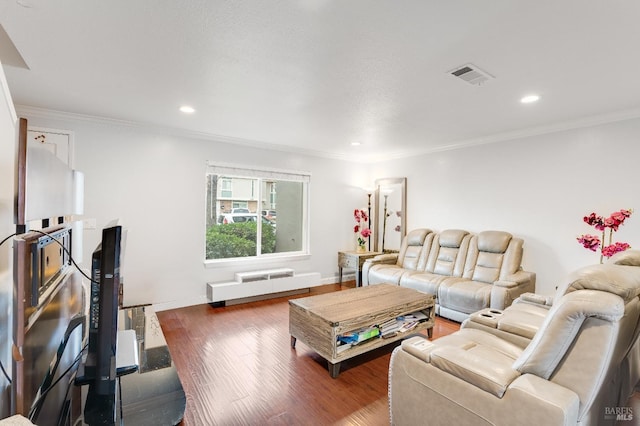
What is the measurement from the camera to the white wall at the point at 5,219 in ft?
3.35

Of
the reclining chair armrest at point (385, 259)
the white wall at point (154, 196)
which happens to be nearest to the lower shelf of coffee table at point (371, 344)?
the reclining chair armrest at point (385, 259)

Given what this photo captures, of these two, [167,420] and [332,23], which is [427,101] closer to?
[332,23]

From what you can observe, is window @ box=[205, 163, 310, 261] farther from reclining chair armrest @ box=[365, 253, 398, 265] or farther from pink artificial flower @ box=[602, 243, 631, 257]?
pink artificial flower @ box=[602, 243, 631, 257]

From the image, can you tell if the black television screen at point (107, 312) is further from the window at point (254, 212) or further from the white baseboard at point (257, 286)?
the window at point (254, 212)

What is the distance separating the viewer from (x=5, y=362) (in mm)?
1063

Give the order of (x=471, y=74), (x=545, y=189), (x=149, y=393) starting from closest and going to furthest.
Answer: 1. (x=149, y=393)
2. (x=471, y=74)
3. (x=545, y=189)

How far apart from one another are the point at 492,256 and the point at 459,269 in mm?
450

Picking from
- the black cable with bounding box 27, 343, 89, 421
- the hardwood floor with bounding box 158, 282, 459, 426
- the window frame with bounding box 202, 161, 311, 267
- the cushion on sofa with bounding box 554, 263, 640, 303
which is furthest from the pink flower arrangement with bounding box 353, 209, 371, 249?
the black cable with bounding box 27, 343, 89, 421

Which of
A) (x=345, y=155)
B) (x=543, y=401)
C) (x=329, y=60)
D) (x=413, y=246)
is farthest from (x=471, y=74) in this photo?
(x=345, y=155)

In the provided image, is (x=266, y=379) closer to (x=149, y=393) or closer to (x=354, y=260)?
(x=149, y=393)

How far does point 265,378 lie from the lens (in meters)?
2.39

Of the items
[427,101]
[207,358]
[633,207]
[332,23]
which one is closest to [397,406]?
[207,358]

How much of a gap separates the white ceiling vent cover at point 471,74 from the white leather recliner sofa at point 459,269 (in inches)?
85.9

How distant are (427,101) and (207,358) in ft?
10.4
